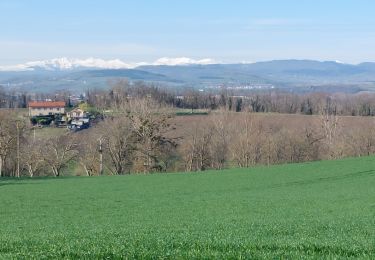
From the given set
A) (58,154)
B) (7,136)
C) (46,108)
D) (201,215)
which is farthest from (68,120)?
(201,215)

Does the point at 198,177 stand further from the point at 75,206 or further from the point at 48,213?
the point at 48,213

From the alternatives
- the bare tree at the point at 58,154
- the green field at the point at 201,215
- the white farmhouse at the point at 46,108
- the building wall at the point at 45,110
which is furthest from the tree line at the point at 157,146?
the white farmhouse at the point at 46,108

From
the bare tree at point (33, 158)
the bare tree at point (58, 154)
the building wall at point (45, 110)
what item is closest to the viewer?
the bare tree at point (33, 158)

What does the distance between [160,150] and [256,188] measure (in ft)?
92.4

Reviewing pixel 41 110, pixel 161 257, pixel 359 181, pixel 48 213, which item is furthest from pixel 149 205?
pixel 41 110

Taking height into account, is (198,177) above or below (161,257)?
below

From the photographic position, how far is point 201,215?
86.4 feet

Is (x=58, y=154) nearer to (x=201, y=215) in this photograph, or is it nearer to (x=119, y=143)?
(x=119, y=143)

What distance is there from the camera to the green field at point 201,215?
11.5 meters

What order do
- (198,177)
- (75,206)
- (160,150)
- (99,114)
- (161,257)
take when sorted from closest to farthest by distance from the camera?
(161,257), (75,206), (198,177), (160,150), (99,114)

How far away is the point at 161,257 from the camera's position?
1019cm

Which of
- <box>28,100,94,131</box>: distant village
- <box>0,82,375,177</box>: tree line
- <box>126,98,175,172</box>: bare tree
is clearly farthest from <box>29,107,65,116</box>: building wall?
<box>126,98,175,172</box>: bare tree

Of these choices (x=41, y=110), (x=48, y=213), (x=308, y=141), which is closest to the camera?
(x=48, y=213)

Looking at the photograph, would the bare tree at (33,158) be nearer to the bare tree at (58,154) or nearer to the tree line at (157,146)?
the tree line at (157,146)
